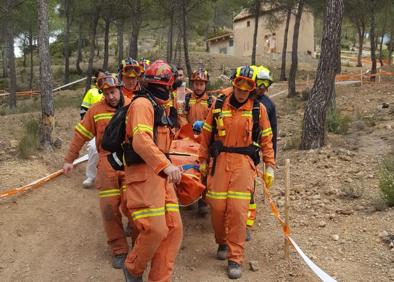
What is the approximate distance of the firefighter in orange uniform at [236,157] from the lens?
15.1 ft

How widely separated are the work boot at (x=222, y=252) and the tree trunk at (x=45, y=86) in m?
5.22

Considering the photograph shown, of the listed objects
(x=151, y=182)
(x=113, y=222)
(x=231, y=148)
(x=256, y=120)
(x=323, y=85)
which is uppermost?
(x=323, y=85)

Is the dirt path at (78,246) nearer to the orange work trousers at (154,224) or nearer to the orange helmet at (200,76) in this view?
the orange work trousers at (154,224)

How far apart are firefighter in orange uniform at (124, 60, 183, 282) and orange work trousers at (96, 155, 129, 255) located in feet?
2.99

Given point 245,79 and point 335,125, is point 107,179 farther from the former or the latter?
point 335,125

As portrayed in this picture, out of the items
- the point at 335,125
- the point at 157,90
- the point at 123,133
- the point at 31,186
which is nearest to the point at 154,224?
the point at 123,133

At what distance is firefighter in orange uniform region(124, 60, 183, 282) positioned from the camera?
363 cm

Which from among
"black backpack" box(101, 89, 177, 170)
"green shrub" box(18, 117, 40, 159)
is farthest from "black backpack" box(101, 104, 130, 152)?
"green shrub" box(18, 117, 40, 159)

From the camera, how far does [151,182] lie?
148 inches

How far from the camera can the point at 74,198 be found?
22.9ft

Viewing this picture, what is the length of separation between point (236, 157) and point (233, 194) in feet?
1.25

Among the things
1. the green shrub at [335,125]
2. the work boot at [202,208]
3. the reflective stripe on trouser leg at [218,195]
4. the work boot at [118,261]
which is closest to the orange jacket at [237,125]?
the reflective stripe on trouser leg at [218,195]

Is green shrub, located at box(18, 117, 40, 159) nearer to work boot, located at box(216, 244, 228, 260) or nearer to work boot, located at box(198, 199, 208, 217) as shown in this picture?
work boot, located at box(198, 199, 208, 217)

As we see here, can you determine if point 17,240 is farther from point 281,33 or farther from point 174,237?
point 281,33
